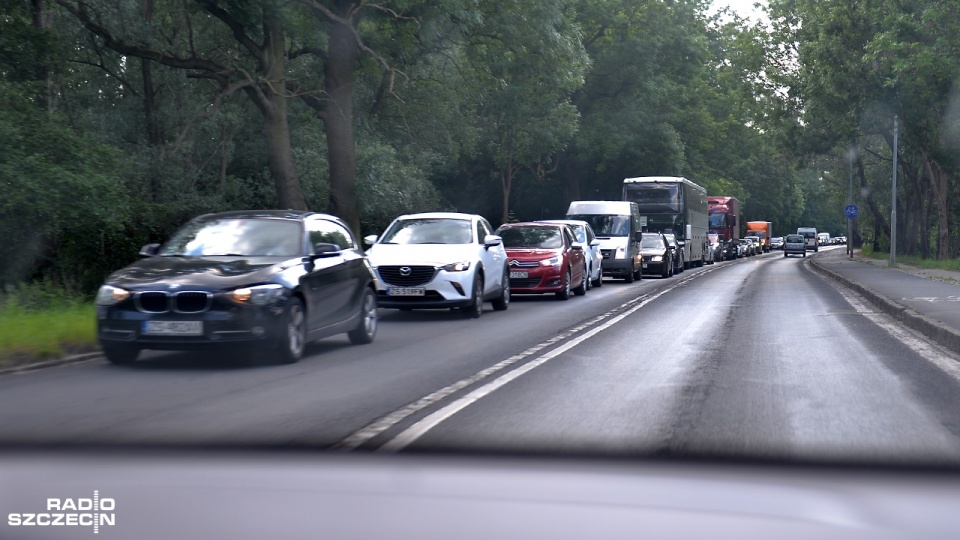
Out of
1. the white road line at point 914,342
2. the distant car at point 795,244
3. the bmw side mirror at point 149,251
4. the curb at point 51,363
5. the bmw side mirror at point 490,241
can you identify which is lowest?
the distant car at point 795,244

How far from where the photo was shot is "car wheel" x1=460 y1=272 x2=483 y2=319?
17.5 meters

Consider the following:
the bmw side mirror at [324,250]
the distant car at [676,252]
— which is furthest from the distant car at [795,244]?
the bmw side mirror at [324,250]

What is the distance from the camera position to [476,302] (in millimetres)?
17625

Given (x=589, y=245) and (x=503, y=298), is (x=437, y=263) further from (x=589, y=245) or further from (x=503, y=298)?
(x=589, y=245)

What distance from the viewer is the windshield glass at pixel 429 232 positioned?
18078mm

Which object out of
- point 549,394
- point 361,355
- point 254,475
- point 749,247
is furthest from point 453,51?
point 749,247

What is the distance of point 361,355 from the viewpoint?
40.1ft

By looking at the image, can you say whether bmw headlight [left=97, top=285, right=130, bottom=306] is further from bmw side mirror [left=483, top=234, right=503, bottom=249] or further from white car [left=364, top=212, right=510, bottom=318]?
bmw side mirror [left=483, top=234, right=503, bottom=249]

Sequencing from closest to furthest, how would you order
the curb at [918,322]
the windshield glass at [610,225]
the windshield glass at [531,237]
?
the curb at [918,322] → the windshield glass at [531,237] → the windshield glass at [610,225]

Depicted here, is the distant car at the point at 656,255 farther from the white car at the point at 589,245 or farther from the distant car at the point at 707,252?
the distant car at the point at 707,252

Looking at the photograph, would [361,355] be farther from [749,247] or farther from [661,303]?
[749,247]

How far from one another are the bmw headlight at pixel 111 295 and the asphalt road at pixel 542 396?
0.67 metres

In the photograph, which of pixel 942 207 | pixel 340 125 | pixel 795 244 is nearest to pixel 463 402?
pixel 340 125

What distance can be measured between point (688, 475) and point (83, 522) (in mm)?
3230
